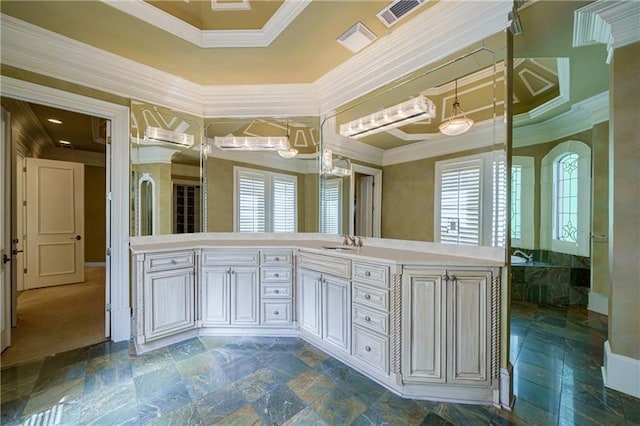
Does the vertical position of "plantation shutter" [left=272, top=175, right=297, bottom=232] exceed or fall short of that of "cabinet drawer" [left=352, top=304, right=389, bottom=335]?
it exceeds it

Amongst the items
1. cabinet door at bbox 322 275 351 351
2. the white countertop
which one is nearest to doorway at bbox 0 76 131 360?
the white countertop

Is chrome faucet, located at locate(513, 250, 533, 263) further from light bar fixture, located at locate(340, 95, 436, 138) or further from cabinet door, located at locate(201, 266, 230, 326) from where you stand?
cabinet door, located at locate(201, 266, 230, 326)

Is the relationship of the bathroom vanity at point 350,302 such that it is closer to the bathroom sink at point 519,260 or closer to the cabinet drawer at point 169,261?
the cabinet drawer at point 169,261

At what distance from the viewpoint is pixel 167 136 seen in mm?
3029

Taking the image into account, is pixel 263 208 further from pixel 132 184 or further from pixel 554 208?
pixel 554 208

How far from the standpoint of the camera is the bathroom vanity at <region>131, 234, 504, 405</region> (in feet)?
5.90

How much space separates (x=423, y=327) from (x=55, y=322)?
4.02 metres

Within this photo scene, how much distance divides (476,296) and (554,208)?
3431 millimetres

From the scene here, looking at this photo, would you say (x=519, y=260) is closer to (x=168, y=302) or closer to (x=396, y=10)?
(x=396, y=10)

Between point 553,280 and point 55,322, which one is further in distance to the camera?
point 553,280

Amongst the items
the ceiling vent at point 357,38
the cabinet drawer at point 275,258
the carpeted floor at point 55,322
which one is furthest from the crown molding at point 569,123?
the carpeted floor at point 55,322

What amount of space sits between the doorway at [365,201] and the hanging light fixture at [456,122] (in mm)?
690

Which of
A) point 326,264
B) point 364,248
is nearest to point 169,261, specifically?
point 326,264

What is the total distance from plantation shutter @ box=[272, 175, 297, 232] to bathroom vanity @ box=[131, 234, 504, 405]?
0.55 ft
